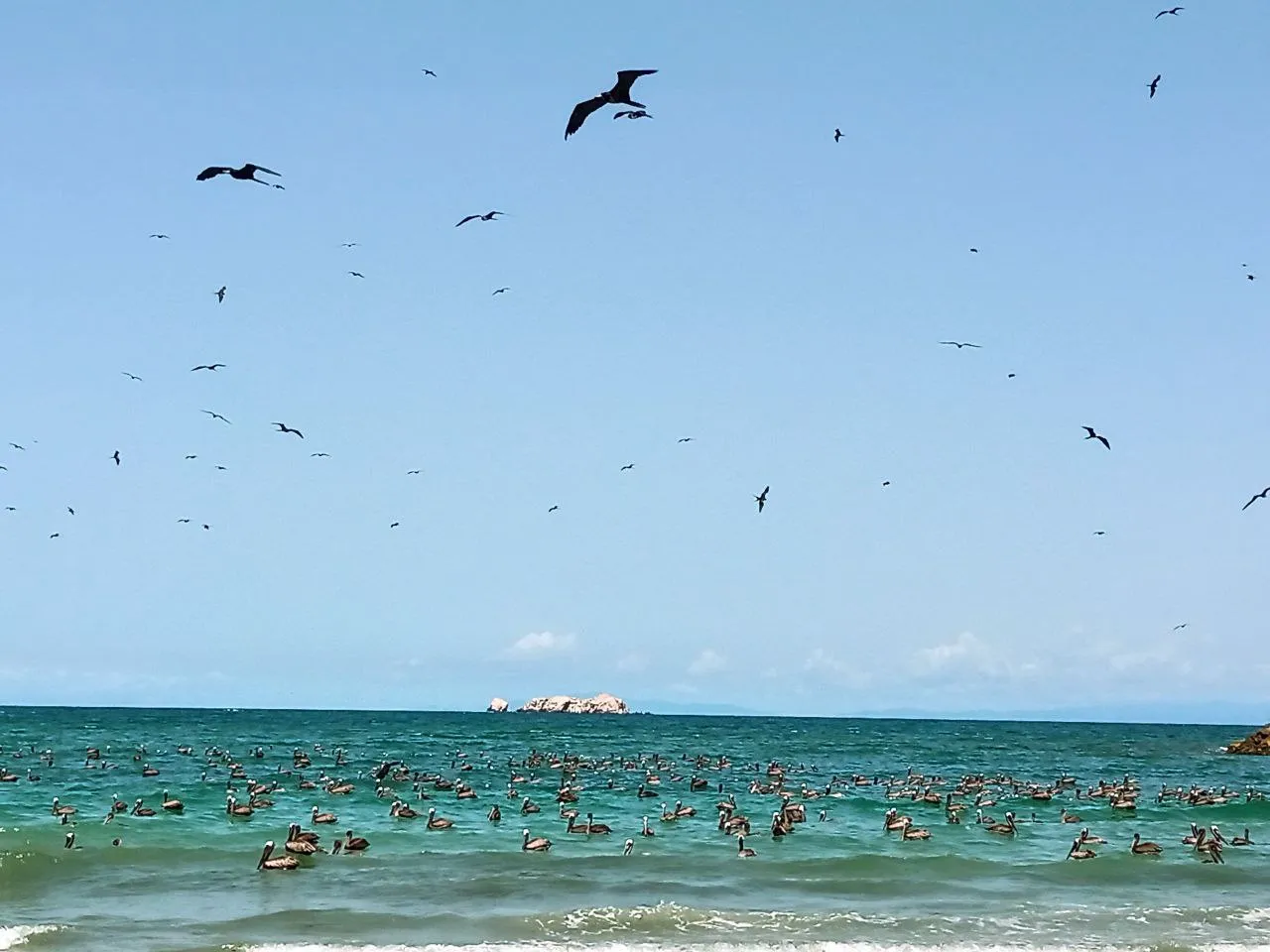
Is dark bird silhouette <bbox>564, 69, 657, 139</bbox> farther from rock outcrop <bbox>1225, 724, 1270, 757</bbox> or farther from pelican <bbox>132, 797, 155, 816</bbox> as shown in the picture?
rock outcrop <bbox>1225, 724, 1270, 757</bbox>

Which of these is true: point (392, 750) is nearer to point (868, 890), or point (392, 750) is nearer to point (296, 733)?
point (296, 733)

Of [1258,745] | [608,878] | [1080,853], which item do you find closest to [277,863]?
[608,878]

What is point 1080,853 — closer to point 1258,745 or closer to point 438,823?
point 438,823

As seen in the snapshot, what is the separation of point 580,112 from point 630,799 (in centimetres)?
3768

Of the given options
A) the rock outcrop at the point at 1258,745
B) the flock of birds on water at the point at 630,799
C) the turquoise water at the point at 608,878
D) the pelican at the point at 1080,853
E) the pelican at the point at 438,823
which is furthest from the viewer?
the rock outcrop at the point at 1258,745

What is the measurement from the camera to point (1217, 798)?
51.8 m

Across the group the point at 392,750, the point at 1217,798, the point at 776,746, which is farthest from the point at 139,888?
the point at 776,746

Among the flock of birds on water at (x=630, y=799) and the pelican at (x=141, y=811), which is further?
the pelican at (x=141, y=811)

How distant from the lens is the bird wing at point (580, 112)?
1560cm

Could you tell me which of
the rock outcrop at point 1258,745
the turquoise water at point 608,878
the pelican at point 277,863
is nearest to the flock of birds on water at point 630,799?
Result: the pelican at point 277,863

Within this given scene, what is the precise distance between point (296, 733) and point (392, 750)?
35.5 m

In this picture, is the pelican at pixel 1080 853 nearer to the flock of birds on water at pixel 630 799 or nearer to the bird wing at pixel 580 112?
the flock of birds on water at pixel 630 799

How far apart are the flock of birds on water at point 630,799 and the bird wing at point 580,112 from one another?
2187 cm

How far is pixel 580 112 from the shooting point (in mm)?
15773
